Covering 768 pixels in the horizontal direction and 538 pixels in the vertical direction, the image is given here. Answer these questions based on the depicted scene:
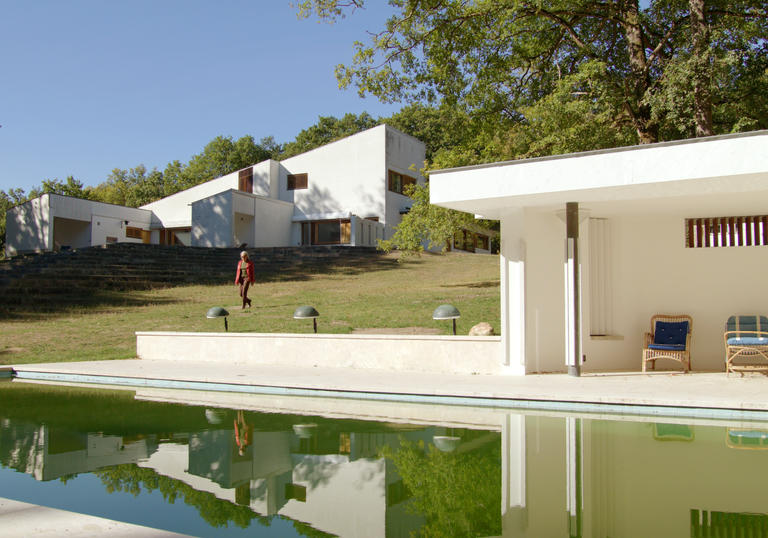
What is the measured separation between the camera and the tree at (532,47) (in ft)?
54.5

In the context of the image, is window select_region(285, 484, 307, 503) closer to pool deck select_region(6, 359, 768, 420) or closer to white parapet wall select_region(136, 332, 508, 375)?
pool deck select_region(6, 359, 768, 420)

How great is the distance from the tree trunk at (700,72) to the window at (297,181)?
2634 centimetres

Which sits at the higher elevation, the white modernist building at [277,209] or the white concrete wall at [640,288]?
the white modernist building at [277,209]

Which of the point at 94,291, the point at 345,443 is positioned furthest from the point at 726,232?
the point at 94,291

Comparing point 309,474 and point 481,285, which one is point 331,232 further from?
point 309,474

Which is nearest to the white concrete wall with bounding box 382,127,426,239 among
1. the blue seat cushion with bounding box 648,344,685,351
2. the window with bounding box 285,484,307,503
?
the blue seat cushion with bounding box 648,344,685,351

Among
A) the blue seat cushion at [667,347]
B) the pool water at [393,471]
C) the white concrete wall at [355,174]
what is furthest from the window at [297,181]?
Result: the pool water at [393,471]

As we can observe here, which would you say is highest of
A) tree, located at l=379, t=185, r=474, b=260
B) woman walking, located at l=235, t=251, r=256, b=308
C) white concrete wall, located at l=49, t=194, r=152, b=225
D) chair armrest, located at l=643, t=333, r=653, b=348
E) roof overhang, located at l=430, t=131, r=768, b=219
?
white concrete wall, located at l=49, t=194, r=152, b=225

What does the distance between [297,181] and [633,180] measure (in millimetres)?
32338

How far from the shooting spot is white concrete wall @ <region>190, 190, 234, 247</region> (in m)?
34.1

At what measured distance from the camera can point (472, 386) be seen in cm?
845

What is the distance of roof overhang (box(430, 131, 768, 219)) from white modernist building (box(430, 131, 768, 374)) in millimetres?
19

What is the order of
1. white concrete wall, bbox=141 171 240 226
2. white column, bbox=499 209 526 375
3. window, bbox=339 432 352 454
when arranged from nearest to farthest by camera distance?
window, bbox=339 432 352 454
white column, bbox=499 209 526 375
white concrete wall, bbox=141 171 240 226

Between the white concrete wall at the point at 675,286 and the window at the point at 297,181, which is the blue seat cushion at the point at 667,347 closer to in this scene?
the white concrete wall at the point at 675,286
